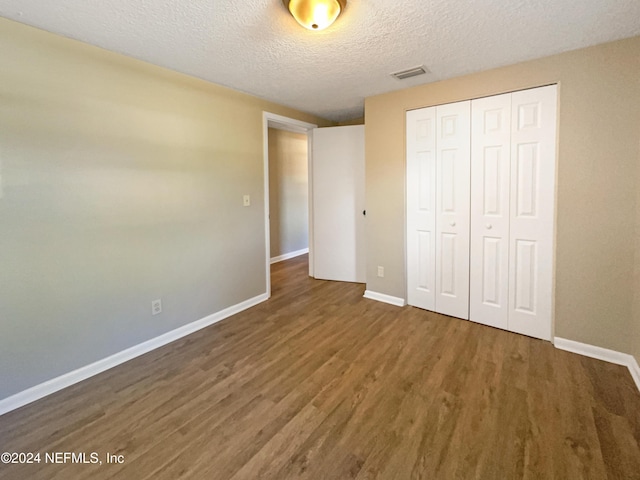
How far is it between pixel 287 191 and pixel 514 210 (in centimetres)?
396

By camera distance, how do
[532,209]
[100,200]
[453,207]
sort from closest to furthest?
[100,200], [532,209], [453,207]

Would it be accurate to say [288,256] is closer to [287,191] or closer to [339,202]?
[287,191]

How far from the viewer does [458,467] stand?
1.38 metres

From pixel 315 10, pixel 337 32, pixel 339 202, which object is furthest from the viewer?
pixel 339 202

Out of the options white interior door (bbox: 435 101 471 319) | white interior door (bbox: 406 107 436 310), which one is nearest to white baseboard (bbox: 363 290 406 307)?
white interior door (bbox: 406 107 436 310)

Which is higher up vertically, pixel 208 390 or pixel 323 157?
pixel 323 157

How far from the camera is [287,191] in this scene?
18.9 feet

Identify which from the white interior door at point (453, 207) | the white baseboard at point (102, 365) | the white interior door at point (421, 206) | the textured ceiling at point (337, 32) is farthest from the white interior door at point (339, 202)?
the white baseboard at point (102, 365)

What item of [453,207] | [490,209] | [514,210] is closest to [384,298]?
[453,207]

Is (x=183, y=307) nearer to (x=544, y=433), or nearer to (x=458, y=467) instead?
(x=458, y=467)

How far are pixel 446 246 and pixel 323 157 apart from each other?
6.63 ft

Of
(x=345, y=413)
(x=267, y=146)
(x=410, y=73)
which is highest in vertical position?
(x=410, y=73)

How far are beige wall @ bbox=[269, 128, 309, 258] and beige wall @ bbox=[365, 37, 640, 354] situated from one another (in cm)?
364

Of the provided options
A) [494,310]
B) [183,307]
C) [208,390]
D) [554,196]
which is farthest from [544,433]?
[183,307]
